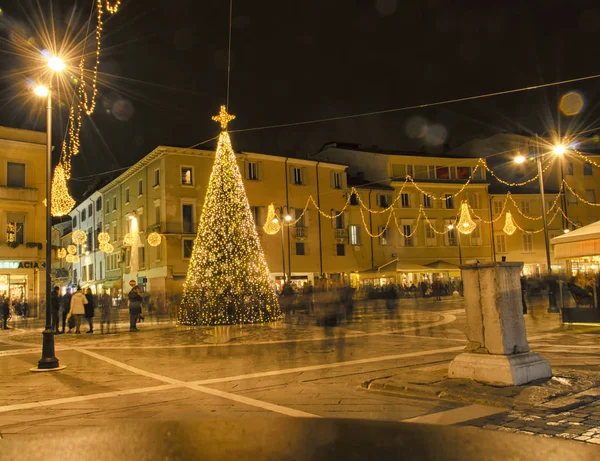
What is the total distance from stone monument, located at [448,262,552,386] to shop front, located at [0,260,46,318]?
93.8ft

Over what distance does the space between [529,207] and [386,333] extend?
143 feet

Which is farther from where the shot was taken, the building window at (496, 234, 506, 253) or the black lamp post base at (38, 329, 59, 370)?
the building window at (496, 234, 506, 253)

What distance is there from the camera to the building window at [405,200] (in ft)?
169

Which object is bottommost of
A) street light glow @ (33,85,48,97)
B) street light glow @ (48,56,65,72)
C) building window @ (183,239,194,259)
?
building window @ (183,239,194,259)

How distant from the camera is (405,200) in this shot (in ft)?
169

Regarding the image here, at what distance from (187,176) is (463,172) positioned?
88.4 ft

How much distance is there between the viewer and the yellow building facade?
107 ft

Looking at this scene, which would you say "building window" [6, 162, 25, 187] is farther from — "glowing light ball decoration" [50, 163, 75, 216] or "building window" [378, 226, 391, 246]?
"building window" [378, 226, 391, 246]

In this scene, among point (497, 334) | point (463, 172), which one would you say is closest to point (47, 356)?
point (497, 334)

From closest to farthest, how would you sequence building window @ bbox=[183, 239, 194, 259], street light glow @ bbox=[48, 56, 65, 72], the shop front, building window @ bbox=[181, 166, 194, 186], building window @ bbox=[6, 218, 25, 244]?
street light glow @ bbox=[48, 56, 65, 72], the shop front, building window @ bbox=[6, 218, 25, 244], building window @ bbox=[183, 239, 194, 259], building window @ bbox=[181, 166, 194, 186]

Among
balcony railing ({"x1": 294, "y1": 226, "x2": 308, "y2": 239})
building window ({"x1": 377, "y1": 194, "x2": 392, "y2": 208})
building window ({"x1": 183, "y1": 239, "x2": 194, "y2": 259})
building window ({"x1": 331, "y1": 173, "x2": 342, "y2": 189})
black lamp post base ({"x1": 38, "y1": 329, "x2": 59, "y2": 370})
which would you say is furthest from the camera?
building window ({"x1": 377, "y1": 194, "x2": 392, "y2": 208})

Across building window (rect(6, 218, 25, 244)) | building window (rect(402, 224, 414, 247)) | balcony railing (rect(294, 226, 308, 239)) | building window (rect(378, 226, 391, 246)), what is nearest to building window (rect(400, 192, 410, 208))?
building window (rect(402, 224, 414, 247))

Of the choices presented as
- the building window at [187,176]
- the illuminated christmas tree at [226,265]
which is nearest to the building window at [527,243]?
the building window at [187,176]

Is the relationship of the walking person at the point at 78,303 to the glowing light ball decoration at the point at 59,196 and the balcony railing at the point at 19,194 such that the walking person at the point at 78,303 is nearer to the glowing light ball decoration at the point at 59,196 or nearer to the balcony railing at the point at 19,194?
the glowing light ball decoration at the point at 59,196
